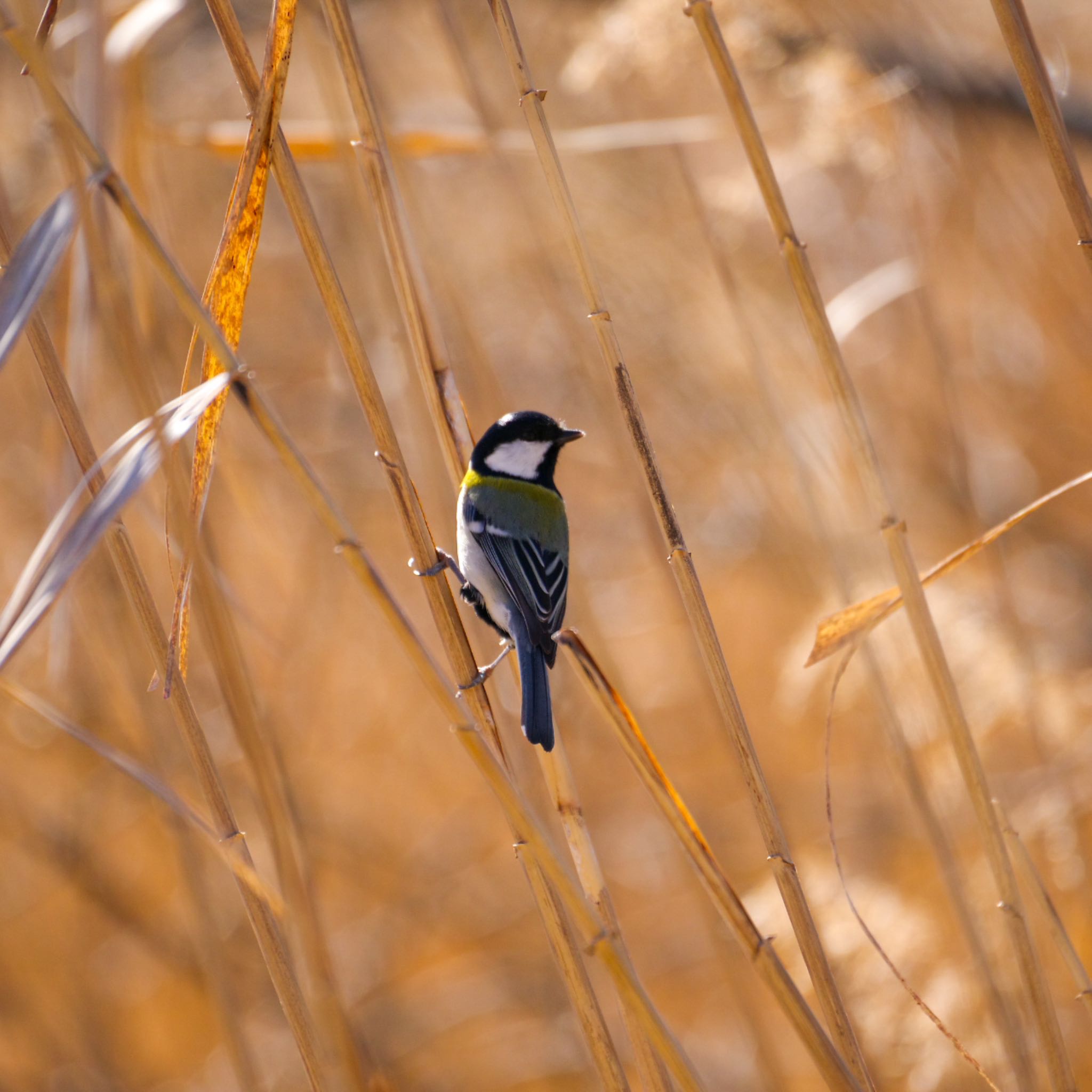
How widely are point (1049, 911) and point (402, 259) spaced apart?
3.40 feet

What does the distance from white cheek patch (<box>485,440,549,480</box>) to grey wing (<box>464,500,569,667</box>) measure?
16 cm

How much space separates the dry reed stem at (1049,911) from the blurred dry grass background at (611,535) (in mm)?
609

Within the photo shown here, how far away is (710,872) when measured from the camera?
821mm

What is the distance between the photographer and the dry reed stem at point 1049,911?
1.08 metres

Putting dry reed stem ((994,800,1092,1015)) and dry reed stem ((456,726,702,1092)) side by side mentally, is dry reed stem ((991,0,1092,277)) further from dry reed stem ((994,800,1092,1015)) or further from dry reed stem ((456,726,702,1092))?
dry reed stem ((456,726,702,1092))

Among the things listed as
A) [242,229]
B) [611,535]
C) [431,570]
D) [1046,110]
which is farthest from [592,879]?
[611,535]

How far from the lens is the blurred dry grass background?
6.48 ft

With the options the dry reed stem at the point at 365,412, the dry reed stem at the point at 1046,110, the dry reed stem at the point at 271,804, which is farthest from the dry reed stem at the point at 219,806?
the dry reed stem at the point at 1046,110

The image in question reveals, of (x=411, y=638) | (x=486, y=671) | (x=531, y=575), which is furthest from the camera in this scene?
(x=531, y=575)

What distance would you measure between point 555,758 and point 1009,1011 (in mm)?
971

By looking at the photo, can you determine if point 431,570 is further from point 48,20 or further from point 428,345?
point 48,20

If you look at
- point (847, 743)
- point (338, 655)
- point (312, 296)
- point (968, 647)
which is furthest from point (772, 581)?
point (312, 296)

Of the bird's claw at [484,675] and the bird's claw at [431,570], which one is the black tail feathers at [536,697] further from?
the bird's claw at [431,570]

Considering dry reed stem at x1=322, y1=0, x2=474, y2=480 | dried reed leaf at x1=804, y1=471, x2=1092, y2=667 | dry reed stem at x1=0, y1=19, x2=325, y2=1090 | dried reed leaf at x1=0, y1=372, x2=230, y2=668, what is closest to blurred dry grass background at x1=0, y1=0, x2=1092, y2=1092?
dry reed stem at x1=322, y1=0, x2=474, y2=480
